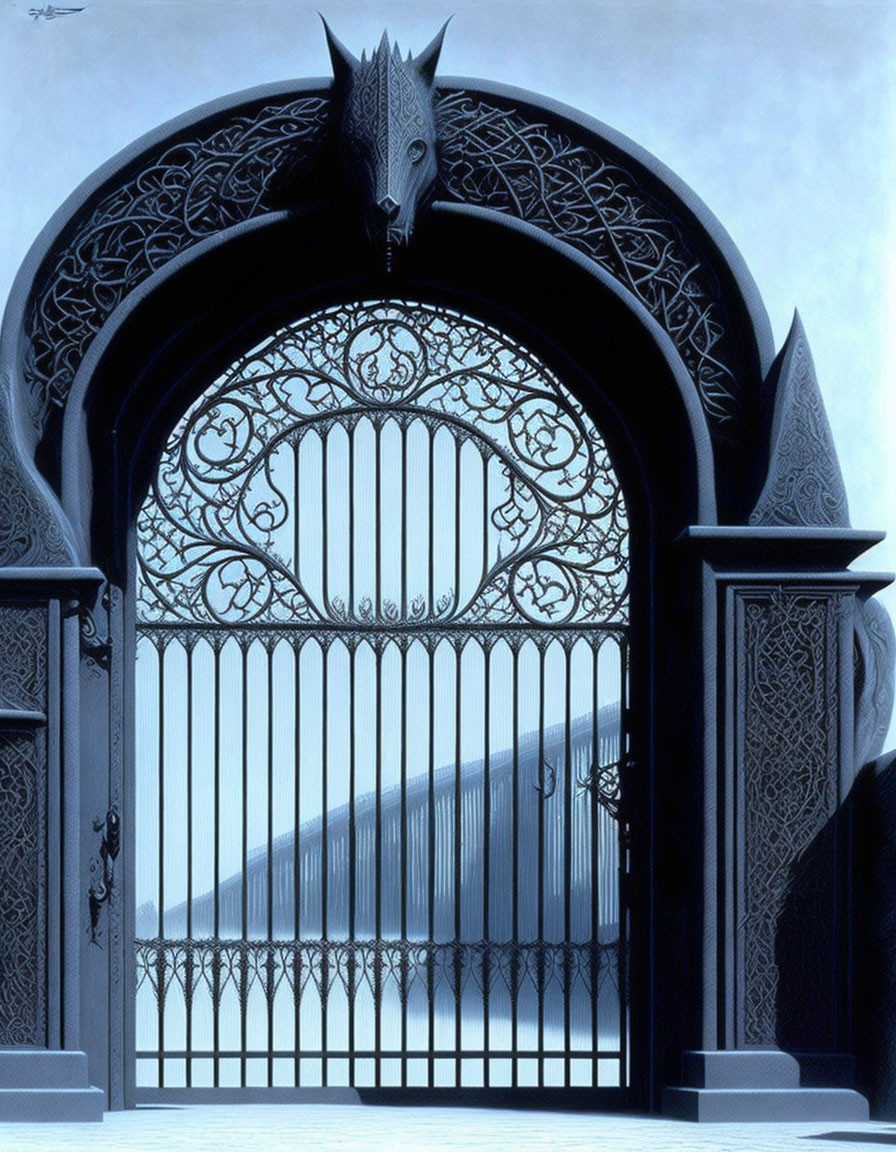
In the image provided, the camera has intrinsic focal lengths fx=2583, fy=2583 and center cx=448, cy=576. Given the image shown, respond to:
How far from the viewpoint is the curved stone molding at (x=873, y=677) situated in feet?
30.9

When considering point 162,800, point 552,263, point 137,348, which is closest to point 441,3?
point 552,263

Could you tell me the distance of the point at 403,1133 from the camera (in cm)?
862

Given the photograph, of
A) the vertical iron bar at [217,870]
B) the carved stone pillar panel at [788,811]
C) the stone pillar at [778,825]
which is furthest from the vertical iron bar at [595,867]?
the vertical iron bar at [217,870]

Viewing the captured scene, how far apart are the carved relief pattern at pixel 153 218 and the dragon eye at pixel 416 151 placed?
0.39 meters

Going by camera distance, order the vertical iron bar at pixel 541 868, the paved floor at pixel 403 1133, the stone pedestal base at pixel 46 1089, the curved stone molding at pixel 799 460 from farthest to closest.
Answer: the vertical iron bar at pixel 541 868
the curved stone molding at pixel 799 460
the stone pedestal base at pixel 46 1089
the paved floor at pixel 403 1133

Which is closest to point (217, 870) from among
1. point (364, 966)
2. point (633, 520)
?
point (364, 966)

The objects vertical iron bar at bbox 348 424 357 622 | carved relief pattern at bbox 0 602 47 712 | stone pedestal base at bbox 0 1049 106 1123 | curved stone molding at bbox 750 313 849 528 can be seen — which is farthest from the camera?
vertical iron bar at bbox 348 424 357 622

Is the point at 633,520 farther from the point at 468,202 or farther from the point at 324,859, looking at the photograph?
the point at 324,859

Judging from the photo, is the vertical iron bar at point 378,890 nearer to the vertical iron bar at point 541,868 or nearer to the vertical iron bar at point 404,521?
the vertical iron bar at point 404,521

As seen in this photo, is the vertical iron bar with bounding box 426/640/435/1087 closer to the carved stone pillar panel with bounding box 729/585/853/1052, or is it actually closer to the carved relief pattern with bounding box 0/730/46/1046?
the carved stone pillar panel with bounding box 729/585/853/1052

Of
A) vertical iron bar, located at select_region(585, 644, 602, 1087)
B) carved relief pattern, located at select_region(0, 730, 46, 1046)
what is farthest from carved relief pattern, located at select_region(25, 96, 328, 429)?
vertical iron bar, located at select_region(585, 644, 602, 1087)

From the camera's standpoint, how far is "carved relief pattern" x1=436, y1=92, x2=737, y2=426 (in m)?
9.58

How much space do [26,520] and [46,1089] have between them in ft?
6.57

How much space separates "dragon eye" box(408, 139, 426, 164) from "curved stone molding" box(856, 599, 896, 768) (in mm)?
2296
